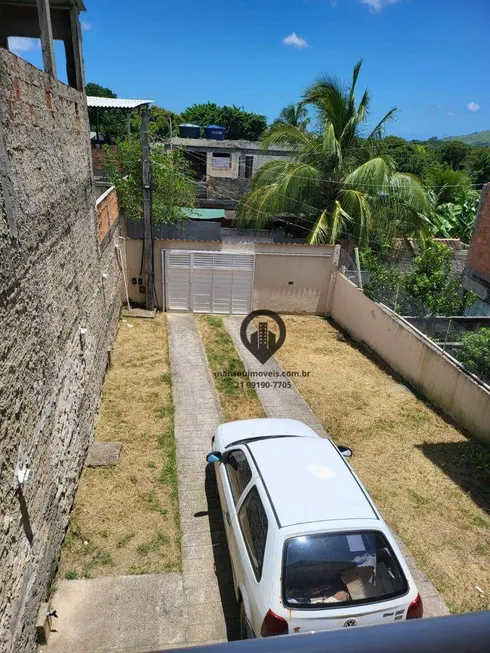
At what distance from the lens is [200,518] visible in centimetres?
599

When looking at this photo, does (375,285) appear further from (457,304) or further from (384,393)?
(384,393)

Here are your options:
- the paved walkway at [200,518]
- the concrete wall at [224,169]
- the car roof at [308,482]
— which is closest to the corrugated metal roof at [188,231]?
the paved walkway at [200,518]

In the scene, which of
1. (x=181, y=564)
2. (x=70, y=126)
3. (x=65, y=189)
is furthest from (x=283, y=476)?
(x=70, y=126)

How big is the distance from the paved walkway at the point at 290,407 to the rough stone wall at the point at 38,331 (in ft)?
12.5

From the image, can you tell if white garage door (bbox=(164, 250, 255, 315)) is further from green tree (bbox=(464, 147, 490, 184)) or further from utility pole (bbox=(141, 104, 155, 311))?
green tree (bbox=(464, 147, 490, 184))

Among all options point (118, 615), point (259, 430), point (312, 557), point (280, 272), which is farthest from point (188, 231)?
point (312, 557)

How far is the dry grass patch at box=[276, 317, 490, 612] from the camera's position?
18.3ft

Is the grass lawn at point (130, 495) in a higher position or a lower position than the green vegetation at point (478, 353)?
lower

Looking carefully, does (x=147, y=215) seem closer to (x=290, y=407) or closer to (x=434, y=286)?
(x=290, y=407)

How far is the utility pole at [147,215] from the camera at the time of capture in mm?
11867

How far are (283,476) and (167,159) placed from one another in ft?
43.9

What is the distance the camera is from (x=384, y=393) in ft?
32.7

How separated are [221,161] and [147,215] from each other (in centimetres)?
1712

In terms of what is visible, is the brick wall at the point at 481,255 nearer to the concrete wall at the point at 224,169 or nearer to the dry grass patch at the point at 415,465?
the dry grass patch at the point at 415,465
